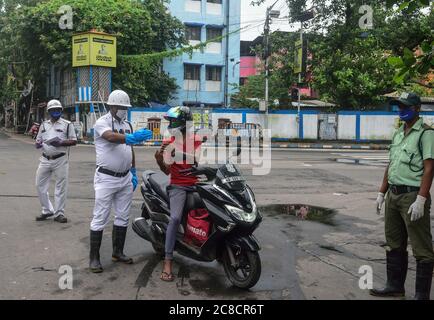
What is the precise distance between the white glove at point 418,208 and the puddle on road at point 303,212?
3443mm

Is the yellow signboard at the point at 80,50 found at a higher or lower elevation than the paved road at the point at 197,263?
higher

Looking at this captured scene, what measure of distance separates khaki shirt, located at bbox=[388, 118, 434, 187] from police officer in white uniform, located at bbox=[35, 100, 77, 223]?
467cm

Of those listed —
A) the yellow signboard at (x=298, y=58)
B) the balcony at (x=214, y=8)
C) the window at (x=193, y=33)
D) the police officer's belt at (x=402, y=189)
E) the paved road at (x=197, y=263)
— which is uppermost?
the balcony at (x=214, y=8)

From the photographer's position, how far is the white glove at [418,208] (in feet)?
13.6

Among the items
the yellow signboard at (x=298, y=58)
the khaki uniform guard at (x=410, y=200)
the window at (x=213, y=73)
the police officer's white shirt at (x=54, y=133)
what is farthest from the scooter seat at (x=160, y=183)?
the window at (x=213, y=73)

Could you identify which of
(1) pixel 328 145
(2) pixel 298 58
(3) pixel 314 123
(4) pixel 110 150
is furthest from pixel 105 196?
(3) pixel 314 123

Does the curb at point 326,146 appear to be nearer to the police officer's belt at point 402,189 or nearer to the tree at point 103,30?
the tree at point 103,30

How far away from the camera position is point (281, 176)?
1297 centimetres

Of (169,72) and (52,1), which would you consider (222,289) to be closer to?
(52,1)

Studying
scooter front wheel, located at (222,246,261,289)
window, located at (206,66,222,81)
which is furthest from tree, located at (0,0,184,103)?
scooter front wheel, located at (222,246,261,289)

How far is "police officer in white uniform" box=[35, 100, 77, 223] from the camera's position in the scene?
7.15 metres

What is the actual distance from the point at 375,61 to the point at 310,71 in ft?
13.0

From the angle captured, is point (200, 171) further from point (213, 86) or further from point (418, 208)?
point (213, 86)

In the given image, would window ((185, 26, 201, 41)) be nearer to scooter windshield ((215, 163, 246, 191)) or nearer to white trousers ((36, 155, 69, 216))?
white trousers ((36, 155, 69, 216))
